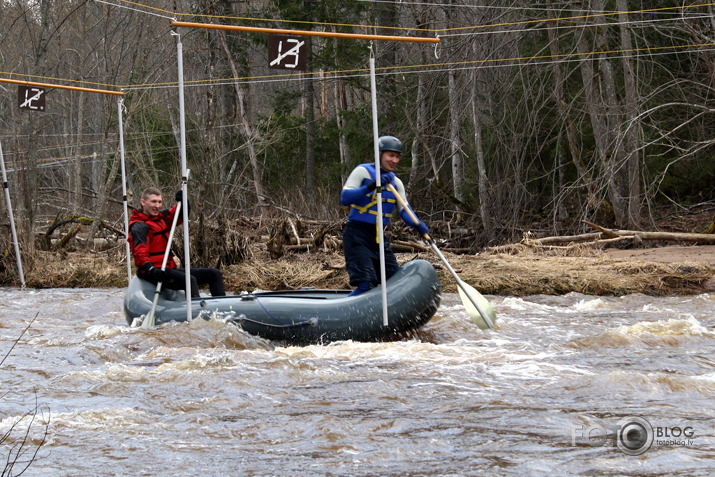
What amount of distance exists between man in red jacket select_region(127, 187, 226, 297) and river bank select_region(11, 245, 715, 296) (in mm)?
3817

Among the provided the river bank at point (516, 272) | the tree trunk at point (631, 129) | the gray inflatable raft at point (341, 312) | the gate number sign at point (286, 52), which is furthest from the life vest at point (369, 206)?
the tree trunk at point (631, 129)

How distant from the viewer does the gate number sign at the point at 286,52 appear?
9.16 metres

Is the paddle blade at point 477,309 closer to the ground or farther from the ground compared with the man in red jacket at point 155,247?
closer to the ground

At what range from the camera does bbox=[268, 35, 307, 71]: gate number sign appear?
30.1ft

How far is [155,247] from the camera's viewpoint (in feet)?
30.9

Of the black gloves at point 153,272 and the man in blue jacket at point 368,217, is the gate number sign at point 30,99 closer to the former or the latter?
the black gloves at point 153,272

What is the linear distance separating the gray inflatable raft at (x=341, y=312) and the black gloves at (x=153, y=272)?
1.62ft

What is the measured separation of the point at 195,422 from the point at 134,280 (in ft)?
14.0

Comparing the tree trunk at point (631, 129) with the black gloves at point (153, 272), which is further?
the tree trunk at point (631, 129)

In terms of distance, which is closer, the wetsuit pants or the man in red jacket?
the wetsuit pants

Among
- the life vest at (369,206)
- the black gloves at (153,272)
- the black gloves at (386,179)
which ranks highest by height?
the black gloves at (386,179)

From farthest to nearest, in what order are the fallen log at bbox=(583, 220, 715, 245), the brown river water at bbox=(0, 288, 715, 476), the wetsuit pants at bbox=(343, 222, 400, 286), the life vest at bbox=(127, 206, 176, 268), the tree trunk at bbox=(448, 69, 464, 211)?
the tree trunk at bbox=(448, 69, 464, 211), the fallen log at bbox=(583, 220, 715, 245), the life vest at bbox=(127, 206, 176, 268), the wetsuit pants at bbox=(343, 222, 400, 286), the brown river water at bbox=(0, 288, 715, 476)

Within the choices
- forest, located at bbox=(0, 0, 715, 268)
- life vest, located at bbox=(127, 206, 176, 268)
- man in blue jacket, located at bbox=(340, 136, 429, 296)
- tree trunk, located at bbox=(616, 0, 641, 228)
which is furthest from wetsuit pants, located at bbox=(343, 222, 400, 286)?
tree trunk, located at bbox=(616, 0, 641, 228)

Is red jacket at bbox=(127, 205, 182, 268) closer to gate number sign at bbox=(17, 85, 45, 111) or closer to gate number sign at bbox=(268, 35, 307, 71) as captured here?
gate number sign at bbox=(268, 35, 307, 71)
